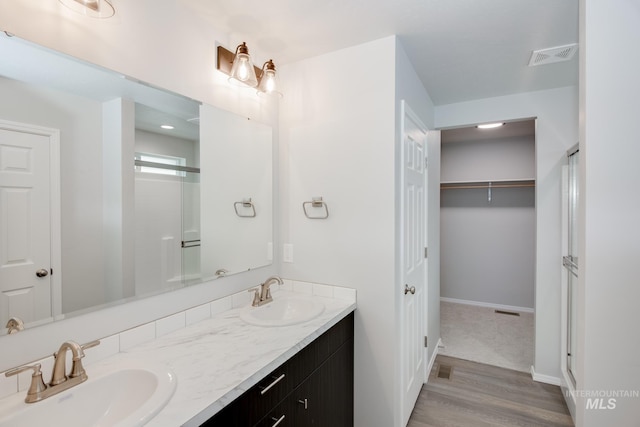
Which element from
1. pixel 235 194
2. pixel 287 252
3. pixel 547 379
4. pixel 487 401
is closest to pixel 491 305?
pixel 547 379

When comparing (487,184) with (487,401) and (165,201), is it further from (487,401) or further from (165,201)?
(165,201)

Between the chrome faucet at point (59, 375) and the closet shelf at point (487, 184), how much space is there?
14.9ft

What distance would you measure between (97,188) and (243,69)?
0.92 metres

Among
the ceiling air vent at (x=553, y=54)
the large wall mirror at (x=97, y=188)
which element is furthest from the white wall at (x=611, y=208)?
the large wall mirror at (x=97, y=188)

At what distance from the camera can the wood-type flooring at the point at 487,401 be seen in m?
2.08

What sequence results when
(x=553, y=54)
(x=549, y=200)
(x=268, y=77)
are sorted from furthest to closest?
(x=549, y=200)
(x=553, y=54)
(x=268, y=77)

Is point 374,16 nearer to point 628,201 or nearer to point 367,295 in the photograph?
point 628,201

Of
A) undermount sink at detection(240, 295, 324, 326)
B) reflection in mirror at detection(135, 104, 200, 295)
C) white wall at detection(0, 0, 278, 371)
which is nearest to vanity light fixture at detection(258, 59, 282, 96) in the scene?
white wall at detection(0, 0, 278, 371)

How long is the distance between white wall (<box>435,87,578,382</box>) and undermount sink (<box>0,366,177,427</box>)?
2841 mm

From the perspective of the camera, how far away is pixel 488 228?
4426 mm

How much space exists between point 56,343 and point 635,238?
83.6 inches

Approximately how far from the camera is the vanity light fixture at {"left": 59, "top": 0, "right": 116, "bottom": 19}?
3.41ft

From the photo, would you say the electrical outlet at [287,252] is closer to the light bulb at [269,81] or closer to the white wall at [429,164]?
the white wall at [429,164]

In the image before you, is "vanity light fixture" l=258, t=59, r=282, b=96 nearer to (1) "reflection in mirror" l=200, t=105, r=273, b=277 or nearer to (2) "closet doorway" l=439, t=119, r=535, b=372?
(1) "reflection in mirror" l=200, t=105, r=273, b=277
